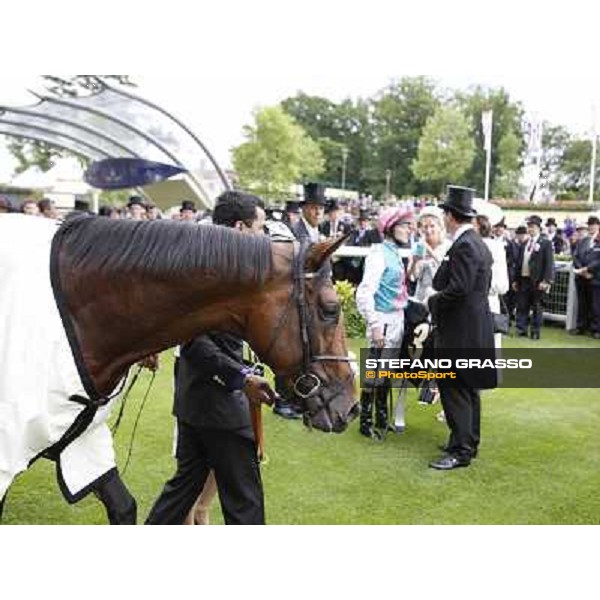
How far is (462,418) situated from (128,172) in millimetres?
18028

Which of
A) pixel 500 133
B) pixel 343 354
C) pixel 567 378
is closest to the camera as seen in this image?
pixel 343 354

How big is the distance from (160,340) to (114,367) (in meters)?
0.18

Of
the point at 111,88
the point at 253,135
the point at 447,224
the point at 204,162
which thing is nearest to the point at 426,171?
the point at 253,135

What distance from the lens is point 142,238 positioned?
2316mm

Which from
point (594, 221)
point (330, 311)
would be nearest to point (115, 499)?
point (330, 311)

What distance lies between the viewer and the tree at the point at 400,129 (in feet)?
140

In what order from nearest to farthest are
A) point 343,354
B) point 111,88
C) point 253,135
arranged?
point 343,354, point 111,88, point 253,135

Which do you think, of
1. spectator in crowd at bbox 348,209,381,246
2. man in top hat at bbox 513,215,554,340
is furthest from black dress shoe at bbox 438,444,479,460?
spectator in crowd at bbox 348,209,381,246

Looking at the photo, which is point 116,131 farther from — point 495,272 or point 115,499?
point 115,499

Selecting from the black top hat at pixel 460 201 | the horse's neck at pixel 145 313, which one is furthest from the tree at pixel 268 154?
the horse's neck at pixel 145 313

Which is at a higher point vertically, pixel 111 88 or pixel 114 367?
pixel 111 88

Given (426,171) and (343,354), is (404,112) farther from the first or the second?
(343,354)

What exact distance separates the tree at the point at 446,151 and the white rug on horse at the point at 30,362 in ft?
110

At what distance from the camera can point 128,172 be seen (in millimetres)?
20938
